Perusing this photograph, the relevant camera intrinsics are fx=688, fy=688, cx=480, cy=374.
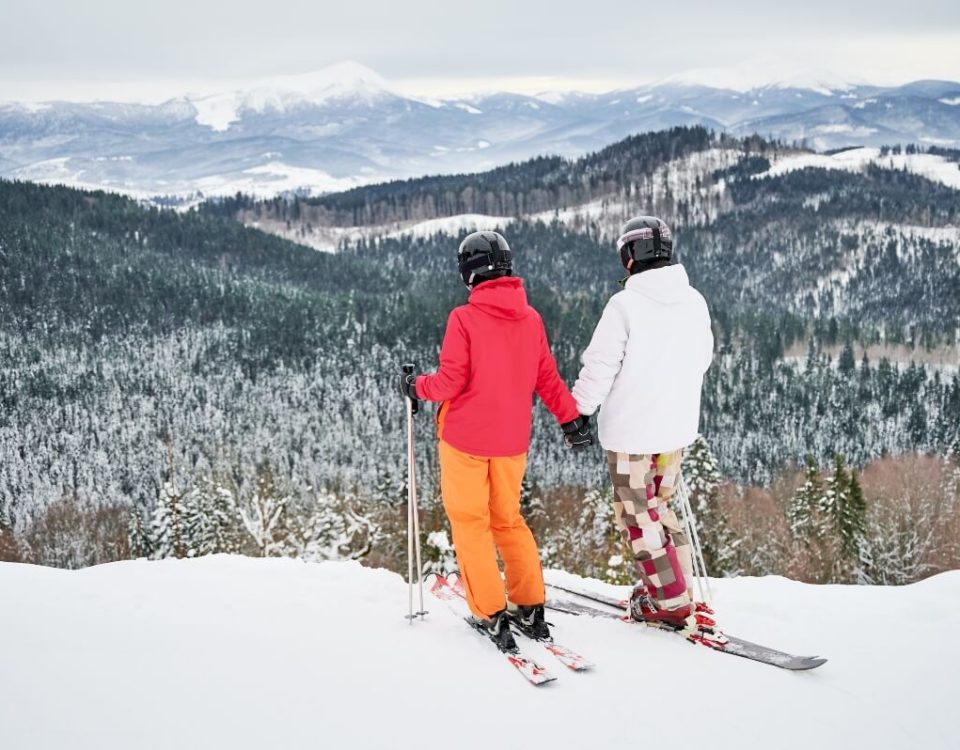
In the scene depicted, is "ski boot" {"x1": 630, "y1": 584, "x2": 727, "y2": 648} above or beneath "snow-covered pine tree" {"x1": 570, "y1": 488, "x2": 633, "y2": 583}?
above

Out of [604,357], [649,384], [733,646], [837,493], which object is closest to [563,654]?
[733,646]

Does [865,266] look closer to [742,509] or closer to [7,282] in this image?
[742,509]

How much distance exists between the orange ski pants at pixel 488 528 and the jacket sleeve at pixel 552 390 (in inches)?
16.5

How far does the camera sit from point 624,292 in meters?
4.78

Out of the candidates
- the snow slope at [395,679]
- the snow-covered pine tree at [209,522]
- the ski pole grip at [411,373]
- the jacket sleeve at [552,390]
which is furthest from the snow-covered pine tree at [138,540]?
the jacket sleeve at [552,390]

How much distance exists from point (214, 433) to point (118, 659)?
11873cm

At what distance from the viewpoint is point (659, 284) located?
4758mm

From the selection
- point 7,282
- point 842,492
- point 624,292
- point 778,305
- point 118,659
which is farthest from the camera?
point 778,305

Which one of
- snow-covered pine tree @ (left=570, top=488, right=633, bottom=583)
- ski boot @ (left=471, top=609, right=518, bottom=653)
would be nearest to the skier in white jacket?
ski boot @ (left=471, top=609, right=518, bottom=653)

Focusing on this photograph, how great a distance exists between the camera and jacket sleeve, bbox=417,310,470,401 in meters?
4.62

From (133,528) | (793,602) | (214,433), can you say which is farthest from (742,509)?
(214,433)

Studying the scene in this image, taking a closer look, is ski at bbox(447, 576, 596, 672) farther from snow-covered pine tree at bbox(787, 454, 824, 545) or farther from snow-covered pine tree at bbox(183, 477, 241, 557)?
snow-covered pine tree at bbox(787, 454, 824, 545)

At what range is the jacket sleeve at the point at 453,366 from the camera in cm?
462

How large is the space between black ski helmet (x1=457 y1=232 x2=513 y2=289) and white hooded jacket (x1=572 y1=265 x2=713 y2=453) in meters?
0.80
